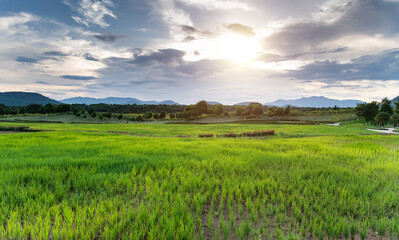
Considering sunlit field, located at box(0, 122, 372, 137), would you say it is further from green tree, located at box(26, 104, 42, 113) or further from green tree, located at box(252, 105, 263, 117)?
green tree, located at box(26, 104, 42, 113)

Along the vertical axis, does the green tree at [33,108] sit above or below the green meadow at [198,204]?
above

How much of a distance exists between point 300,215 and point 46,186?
25.4ft

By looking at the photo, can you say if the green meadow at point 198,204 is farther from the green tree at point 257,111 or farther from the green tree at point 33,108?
the green tree at point 33,108

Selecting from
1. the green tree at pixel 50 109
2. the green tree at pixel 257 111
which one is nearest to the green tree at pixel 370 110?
the green tree at pixel 257 111

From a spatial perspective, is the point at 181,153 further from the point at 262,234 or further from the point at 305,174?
the point at 262,234

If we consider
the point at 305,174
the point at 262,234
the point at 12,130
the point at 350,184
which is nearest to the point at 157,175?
the point at 262,234

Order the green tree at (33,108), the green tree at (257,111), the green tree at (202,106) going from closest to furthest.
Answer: the green tree at (257,111), the green tree at (202,106), the green tree at (33,108)

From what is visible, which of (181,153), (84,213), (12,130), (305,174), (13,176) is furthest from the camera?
(12,130)

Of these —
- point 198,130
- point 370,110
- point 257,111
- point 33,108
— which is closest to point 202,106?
point 257,111

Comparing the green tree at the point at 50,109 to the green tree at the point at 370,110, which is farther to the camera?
the green tree at the point at 50,109

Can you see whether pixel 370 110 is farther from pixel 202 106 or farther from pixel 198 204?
pixel 202 106

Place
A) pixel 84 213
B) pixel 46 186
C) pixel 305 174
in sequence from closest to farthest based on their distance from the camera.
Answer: pixel 84 213
pixel 46 186
pixel 305 174

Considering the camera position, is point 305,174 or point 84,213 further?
point 305,174

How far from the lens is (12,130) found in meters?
34.2
